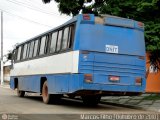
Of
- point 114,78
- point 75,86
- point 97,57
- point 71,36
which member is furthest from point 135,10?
point 75,86

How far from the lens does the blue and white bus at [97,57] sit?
16.7 meters

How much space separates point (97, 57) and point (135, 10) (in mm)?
6812

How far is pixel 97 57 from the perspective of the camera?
55.2ft

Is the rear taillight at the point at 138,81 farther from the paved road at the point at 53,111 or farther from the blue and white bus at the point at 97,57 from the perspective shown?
the paved road at the point at 53,111

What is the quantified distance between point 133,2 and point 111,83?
7.11 metres

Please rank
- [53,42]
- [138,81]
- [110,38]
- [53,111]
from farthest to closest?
[53,42], [138,81], [110,38], [53,111]

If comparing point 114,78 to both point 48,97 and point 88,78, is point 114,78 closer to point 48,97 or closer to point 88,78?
point 88,78

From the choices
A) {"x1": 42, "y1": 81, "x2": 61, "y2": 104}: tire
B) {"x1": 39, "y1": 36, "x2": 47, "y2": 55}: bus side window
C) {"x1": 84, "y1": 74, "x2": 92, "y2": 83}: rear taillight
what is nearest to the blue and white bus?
{"x1": 84, "y1": 74, "x2": 92, "y2": 83}: rear taillight

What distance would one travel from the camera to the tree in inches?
852

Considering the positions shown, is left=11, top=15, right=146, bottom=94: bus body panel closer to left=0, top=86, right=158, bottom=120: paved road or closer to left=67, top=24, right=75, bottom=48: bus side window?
left=67, top=24, right=75, bottom=48: bus side window

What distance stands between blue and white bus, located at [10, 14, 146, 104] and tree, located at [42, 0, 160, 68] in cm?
367

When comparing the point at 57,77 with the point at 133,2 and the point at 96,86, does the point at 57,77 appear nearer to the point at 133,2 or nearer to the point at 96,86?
the point at 96,86

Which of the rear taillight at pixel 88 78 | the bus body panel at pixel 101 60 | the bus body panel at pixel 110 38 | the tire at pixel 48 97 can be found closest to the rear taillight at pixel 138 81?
the bus body panel at pixel 101 60

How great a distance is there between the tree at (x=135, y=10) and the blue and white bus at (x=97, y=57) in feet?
12.0
